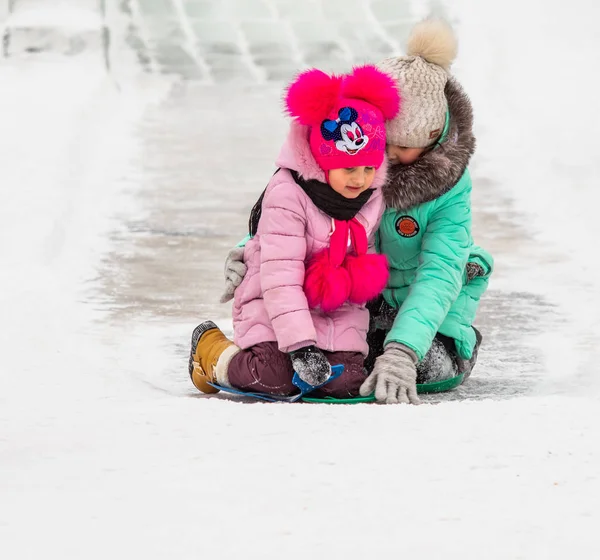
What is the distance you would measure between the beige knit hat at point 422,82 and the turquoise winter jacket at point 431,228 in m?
0.07

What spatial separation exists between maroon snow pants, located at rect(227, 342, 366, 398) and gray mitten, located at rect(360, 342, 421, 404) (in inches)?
3.6

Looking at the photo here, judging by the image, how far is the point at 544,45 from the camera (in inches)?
460

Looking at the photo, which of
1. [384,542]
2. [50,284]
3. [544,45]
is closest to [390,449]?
[384,542]

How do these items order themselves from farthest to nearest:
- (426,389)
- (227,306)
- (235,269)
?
(227,306), (426,389), (235,269)

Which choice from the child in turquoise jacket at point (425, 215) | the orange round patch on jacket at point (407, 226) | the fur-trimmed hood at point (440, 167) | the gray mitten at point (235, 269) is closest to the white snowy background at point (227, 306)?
the child in turquoise jacket at point (425, 215)

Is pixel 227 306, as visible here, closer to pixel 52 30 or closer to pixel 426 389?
pixel 426 389

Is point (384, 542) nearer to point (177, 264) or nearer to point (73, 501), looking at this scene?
point (73, 501)

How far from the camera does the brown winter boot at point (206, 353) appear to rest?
4105 millimetres

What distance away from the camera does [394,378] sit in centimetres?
381

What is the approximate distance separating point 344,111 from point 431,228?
552mm

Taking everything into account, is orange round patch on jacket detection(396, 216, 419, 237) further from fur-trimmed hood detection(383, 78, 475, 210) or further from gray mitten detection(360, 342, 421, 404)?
gray mitten detection(360, 342, 421, 404)

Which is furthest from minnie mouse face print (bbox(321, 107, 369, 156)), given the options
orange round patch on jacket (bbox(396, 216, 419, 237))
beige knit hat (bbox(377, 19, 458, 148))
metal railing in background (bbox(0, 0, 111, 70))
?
metal railing in background (bbox(0, 0, 111, 70))

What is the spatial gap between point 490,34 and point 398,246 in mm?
8380

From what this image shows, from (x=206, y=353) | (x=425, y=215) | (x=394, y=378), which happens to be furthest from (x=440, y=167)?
(x=206, y=353)
